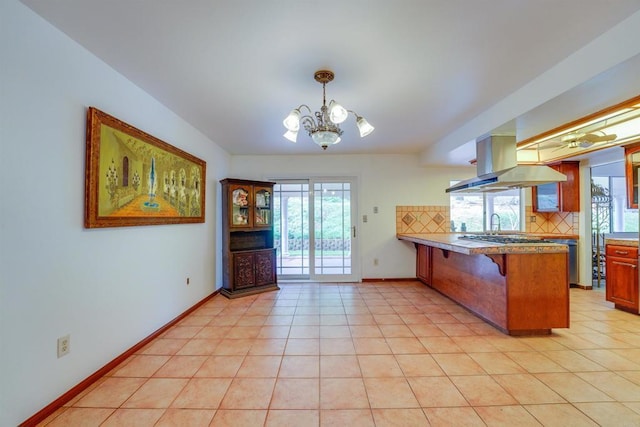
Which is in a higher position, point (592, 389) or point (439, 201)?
point (439, 201)

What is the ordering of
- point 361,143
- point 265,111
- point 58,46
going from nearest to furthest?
point 58,46, point 265,111, point 361,143

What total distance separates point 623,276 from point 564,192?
1.56 meters

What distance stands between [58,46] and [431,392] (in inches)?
125

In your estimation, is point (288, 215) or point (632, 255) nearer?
point (632, 255)

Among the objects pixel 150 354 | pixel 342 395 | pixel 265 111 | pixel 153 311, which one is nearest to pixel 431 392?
pixel 342 395

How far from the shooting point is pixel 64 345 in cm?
170

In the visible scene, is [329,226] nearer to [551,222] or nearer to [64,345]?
[64,345]

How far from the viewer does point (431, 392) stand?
1.78m

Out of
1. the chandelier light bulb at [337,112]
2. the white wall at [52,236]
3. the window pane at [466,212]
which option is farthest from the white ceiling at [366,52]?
the window pane at [466,212]

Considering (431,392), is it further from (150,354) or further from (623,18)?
(623,18)

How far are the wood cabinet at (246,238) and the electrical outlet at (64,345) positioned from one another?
2217 mm

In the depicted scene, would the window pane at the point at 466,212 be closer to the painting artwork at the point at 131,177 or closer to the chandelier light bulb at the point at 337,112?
the chandelier light bulb at the point at 337,112

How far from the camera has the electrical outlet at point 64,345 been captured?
5.49 ft

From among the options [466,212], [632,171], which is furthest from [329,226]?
[632,171]
